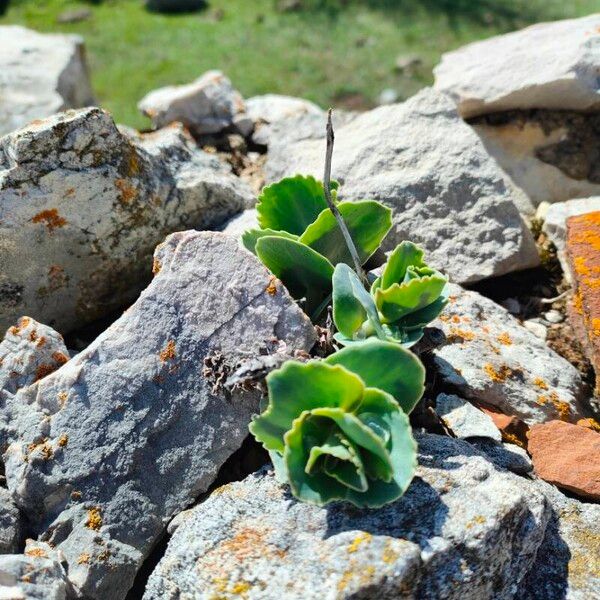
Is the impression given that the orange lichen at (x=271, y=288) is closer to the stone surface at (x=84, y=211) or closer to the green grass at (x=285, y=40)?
the stone surface at (x=84, y=211)

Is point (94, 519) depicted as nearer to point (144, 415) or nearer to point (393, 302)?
point (144, 415)

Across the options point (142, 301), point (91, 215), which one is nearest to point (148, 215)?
point (91, 215)

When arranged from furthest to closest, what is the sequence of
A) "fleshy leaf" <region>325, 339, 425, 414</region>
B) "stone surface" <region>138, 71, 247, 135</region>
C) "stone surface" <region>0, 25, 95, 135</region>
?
1. "stone surface" <region>0, 25, 95, 135</region>
2. "stone surface" <region>138, 71, 247, 135</region>
3. "fleshy leaf" <region>325, 339, 425, 414</region>

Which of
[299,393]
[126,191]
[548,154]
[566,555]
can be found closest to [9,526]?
[299,393]

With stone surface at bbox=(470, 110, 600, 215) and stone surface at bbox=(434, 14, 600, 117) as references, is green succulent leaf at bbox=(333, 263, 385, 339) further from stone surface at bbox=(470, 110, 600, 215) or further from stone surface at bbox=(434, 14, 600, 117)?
stone surface at bbox=(434, 14, 600, 117)

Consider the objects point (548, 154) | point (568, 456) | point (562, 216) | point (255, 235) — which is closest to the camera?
point (568, 456)

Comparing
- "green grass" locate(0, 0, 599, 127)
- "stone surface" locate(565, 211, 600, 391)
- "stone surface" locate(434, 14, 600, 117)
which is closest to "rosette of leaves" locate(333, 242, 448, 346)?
"stone surface" locate(565, 211, 600, 391)
